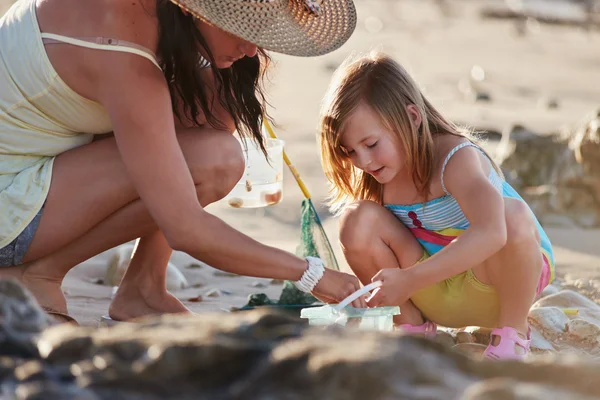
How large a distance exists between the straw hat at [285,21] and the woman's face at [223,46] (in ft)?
0.22

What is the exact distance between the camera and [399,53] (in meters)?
11.7

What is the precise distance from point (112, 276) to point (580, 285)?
2.04 meters

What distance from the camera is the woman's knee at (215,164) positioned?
300cm

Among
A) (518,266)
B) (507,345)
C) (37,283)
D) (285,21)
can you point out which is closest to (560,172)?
(518,266)

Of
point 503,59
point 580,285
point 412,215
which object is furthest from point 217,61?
point 503,59

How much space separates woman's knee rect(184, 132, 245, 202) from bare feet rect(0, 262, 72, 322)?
0.57 m

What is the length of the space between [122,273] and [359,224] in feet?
4.12

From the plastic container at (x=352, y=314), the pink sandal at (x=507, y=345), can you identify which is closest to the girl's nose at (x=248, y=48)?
the plastic container at (x=352, y=314)

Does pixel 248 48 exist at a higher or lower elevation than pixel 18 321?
higher

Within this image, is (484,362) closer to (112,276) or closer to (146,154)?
(146,154)

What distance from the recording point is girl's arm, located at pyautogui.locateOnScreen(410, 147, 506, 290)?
2848mm

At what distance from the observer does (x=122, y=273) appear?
3938mm

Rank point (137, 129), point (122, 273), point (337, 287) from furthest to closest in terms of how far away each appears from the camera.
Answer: point (122, 273), point (337, 287), point (137, 129)

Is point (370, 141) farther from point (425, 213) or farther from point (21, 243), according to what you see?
point (21, 243)
